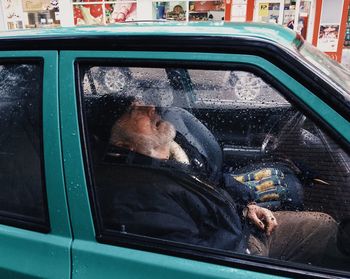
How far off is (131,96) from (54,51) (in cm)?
29

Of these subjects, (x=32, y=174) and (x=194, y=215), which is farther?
(x=32, y=174)

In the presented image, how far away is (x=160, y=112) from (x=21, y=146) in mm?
A: 532

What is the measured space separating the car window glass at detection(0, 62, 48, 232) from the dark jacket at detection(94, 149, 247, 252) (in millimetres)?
243

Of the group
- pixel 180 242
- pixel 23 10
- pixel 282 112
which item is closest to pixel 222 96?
pixel 282 112

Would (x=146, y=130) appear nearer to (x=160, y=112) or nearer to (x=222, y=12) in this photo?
(x=160, y=112)

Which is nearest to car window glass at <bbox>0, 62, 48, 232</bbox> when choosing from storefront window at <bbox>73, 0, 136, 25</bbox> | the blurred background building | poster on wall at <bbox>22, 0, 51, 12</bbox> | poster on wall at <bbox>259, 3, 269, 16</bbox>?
the blurred background building

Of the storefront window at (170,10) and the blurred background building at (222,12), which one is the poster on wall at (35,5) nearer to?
the blurred background building at (222,12)

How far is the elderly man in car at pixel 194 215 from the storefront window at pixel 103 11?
32.0ft

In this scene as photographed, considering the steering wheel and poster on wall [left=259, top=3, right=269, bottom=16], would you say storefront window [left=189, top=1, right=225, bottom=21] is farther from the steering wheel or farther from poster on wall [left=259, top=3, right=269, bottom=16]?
the steering wheel

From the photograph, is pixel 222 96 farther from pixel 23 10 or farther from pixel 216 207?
pixel 23 10

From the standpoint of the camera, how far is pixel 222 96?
1.36m

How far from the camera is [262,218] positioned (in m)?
1.38

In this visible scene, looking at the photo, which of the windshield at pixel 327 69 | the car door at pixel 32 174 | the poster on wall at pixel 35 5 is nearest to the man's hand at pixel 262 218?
the windshield at pixel 327 69

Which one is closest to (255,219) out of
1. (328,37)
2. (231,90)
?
(231,90)
